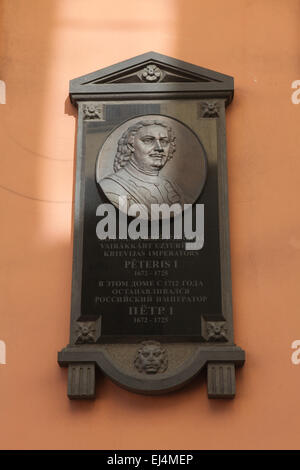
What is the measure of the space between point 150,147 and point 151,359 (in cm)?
163

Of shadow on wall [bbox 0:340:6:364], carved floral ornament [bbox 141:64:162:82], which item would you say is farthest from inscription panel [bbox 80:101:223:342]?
shadow on wall [bbox 0:340:6:364]

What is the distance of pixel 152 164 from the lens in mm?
6562

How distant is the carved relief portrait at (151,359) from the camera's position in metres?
5.98

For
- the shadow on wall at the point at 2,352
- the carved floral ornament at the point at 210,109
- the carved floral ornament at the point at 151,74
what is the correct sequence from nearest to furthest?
the shadow on wall at the point at 2,352 → the carved floral ornament at the point at 210,109 → the carved floral ornament at the point at 151,74

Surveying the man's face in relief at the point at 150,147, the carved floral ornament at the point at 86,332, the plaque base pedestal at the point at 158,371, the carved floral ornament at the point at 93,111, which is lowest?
the plaque base pedestal at the point at 158,371

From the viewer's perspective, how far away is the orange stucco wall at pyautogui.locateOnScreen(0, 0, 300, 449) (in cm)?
596

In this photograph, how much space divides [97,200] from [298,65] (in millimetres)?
1953

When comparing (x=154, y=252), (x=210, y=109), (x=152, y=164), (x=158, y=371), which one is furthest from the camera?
(x=210, y=109)

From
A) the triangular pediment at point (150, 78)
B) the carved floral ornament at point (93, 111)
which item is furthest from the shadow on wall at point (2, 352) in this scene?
the triangular pediment at point (150, 78)

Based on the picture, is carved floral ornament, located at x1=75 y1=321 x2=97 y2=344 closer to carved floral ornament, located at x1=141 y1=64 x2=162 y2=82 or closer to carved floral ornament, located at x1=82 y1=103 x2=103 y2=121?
carved floral ornament, located at x1=82 y1=103 x2=103 y2=121

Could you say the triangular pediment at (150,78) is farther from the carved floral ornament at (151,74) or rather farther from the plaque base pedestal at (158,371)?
the plaque base pedestal at (158,371)

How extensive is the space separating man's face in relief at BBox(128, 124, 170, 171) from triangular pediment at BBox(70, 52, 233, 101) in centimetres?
38

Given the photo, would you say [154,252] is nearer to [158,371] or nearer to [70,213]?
[70,213]

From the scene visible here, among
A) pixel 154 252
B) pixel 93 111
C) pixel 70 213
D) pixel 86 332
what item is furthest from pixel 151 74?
pixel 86 332
